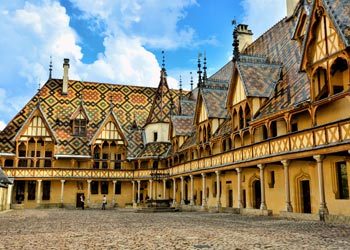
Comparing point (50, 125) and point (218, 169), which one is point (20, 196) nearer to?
point (50, 125)

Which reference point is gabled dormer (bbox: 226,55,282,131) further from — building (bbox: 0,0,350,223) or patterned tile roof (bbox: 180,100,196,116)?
patterned tile roof (bbox: 180,100,196,116)

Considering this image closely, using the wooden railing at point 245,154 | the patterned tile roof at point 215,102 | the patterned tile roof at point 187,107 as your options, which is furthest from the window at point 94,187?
the patterned tile roof at point 215,102

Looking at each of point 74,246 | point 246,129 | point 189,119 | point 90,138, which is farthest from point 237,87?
point 90,138

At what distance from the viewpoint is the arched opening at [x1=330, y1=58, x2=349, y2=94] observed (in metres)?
17.7

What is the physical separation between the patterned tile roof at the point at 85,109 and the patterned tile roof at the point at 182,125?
7.15m

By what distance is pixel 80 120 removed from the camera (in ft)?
146

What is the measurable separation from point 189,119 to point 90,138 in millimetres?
11865

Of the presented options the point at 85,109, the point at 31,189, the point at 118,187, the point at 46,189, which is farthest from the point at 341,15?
the point at 31,189

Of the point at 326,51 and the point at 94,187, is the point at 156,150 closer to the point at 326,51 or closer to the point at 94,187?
the point at 94,187

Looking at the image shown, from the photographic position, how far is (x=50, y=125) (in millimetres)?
42656

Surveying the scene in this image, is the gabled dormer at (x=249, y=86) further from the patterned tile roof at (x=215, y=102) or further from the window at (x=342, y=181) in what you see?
the window at (x=342, y=181)

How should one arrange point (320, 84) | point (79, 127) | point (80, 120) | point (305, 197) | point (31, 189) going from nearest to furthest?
point (320, 84)
point (305, 197)
point (31, 189)
point (79, 127)
point (80, 120)

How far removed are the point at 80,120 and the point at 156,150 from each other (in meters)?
9.58

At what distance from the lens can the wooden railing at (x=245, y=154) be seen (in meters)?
15.5
